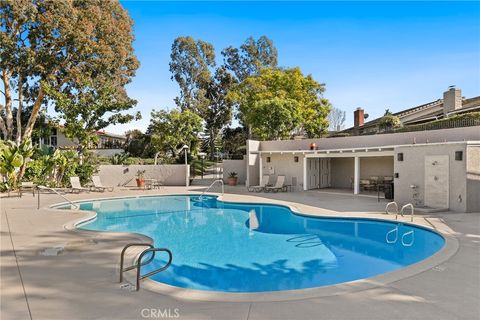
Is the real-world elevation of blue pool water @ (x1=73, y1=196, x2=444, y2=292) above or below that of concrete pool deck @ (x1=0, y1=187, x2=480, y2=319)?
below

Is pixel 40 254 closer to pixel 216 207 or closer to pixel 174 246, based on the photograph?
pixel 174 246

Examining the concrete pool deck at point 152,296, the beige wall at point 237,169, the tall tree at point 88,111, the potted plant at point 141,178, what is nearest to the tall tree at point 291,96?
the beige wall at point 237,169

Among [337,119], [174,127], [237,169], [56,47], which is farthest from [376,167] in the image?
[337,119]

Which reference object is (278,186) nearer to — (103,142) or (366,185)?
(366,185)

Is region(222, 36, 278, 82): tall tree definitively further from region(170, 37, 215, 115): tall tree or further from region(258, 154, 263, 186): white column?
region(258, 154, 263, 186): white column

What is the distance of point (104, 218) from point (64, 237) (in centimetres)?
491

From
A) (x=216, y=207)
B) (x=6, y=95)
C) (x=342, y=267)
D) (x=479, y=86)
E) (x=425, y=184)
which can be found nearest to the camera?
(x=342, y=267)

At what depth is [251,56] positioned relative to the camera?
1699 inches

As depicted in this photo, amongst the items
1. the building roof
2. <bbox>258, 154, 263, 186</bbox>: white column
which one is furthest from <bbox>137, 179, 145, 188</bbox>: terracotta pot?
the building roof

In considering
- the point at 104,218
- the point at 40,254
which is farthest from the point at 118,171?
the point at 40,254

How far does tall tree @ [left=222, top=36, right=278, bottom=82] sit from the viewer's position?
4303cm

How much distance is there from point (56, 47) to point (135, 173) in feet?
35.0

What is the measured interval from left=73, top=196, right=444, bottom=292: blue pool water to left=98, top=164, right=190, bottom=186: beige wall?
9.89 meters

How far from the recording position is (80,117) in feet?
74.6
